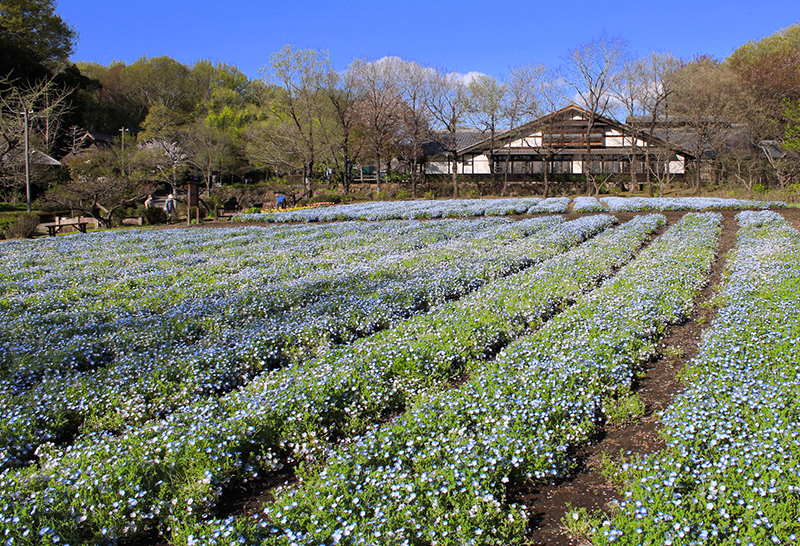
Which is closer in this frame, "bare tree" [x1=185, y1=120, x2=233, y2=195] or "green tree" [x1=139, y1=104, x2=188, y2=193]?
"green tree" [x1=139, y1=104, x2=188, y2=193]

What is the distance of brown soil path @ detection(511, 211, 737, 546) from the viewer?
4004 millimetres

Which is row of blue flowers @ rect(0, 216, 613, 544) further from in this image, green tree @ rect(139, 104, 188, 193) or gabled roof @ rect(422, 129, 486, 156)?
gabled roof @ rect(422, 129, 486, 156)

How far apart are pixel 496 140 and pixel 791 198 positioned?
3003 centimetres

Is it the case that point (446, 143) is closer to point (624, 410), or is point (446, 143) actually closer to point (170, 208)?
point (170, 208)

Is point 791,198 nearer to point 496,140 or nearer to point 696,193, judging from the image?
point 696,193

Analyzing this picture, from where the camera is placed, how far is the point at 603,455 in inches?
187

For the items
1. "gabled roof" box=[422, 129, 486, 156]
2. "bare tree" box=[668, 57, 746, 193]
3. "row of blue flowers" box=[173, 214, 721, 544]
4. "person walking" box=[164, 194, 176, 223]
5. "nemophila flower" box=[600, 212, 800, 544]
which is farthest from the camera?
"gabled roof" box=[422, 129, 486, 156]

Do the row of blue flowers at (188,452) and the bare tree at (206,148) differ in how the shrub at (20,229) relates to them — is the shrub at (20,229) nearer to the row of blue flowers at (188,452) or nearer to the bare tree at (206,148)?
the row of blue flowers at (188,452)

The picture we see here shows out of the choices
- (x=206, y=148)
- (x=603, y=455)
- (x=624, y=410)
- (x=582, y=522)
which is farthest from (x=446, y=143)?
(x=582, y=522)

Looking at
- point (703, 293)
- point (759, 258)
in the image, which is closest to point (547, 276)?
point (703, 293)

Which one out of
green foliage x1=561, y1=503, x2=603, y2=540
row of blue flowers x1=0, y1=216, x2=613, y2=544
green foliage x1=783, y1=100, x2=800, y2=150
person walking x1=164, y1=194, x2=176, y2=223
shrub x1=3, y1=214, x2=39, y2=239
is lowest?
green foliage x1=561, y1=503, x2=603, y2=540

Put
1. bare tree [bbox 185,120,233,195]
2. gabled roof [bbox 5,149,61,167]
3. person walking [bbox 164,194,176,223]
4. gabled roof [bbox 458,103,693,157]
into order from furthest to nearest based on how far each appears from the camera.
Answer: bare tree [bbox 185,120,233,195] < gabled roof [bbox 458,103,693,157] < gabled roof [bbox 5,149,61,167] < person walking [bbox 164,194,176,223]

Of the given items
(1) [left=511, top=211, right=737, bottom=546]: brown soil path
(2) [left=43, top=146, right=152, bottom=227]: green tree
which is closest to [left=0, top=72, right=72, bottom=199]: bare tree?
(2) [left=43, top=146, right=152, bottom=227]: green tree

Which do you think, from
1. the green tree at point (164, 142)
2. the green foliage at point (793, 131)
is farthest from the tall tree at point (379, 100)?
the green foliage at point (793, 131)
